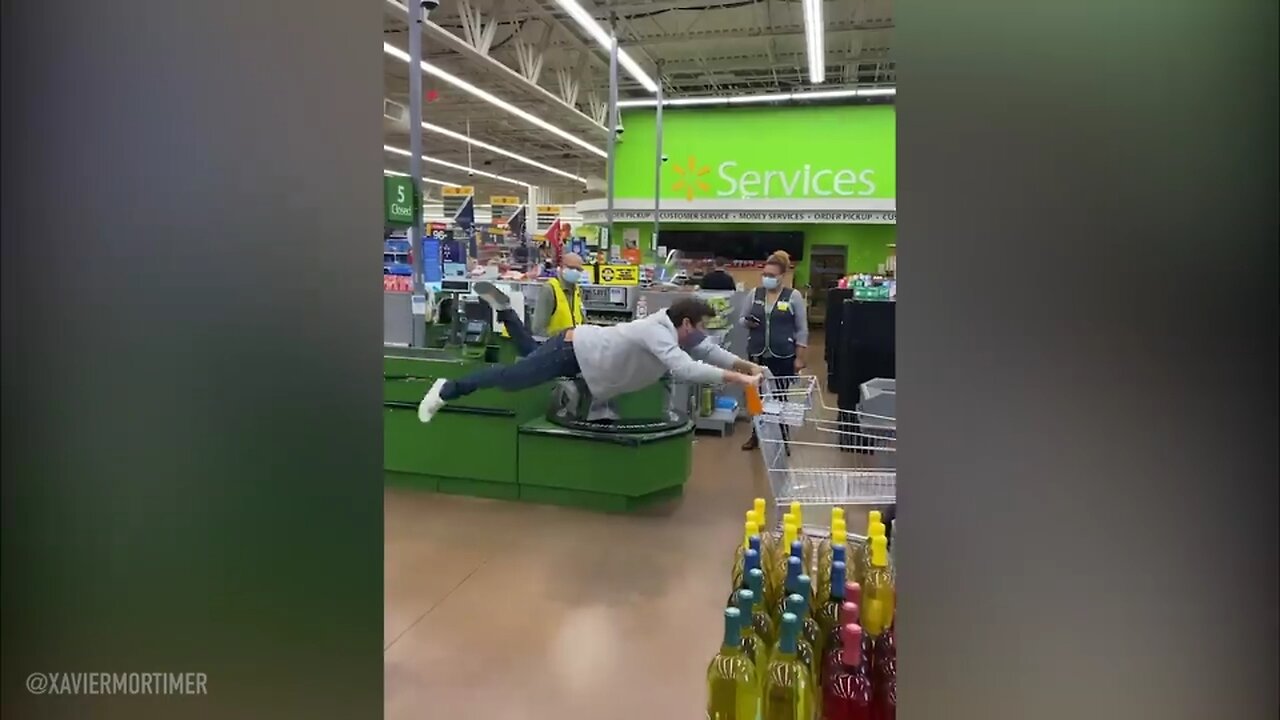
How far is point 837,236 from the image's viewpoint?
58.6 feet


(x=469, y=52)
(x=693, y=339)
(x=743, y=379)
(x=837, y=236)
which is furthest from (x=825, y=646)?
(x=837, y=236)

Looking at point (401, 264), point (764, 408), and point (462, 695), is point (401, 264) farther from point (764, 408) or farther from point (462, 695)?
point (462, 695)

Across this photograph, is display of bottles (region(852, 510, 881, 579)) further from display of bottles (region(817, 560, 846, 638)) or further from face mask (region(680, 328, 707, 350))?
face mask (region(680, 328, 707, 350))

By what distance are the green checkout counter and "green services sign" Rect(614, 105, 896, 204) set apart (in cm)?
1187

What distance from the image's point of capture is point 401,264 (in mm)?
6918

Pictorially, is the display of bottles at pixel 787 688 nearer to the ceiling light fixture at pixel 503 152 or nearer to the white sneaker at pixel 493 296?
the white sneaker at pixel 493 296

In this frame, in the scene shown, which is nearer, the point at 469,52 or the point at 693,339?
the point at 693,339

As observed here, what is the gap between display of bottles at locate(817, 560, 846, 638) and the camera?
82.1 inches

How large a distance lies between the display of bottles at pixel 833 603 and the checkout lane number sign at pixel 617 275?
6.01 m

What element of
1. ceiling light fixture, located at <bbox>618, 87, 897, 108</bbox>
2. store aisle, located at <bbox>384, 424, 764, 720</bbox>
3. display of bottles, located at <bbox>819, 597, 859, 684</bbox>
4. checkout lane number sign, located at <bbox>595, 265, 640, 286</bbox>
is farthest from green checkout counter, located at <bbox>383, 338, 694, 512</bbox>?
ceiling light fixture, located at <bbox>618, 87, 897, 108</bbox>

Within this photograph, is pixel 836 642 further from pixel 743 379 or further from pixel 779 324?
pixel 779 324

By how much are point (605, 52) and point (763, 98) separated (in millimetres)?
3245
